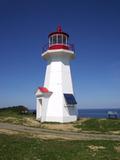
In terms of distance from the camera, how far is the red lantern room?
96.6ft

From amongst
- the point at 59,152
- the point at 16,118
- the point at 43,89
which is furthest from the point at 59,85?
the point at 59,152

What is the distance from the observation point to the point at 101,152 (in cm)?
1217

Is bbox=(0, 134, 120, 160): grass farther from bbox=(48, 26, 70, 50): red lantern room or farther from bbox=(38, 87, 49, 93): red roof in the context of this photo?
bbox=(48, 26, 70, 50): red lantern room

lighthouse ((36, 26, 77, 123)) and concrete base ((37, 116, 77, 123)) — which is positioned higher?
lighthouse ((36, 26, 77, 123))

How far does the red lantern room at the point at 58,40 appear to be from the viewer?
29.4 metres

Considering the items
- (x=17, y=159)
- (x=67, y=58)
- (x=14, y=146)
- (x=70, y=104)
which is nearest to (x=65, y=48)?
(x=67, y=58)

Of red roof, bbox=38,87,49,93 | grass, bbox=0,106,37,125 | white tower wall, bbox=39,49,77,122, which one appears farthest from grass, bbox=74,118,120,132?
grass, bbox=0,106,37,125

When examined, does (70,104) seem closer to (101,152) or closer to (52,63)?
(52,63)

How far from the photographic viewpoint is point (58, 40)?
97.7 ft

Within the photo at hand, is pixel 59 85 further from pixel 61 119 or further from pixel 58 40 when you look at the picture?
pixel 58 40

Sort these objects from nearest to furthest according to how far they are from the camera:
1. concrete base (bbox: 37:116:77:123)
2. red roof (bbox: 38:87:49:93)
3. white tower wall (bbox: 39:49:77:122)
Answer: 1. concrete base (bbox: 37:116:77:123)
2. white tower wall (bbox: 39:49:77:122)
3. red roof (bbox: 38:87:49:93)

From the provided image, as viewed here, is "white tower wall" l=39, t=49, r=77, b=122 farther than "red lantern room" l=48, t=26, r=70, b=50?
No

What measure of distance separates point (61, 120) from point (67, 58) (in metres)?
8.29

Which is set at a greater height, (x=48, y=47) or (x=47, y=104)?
(x=48, y=47)
